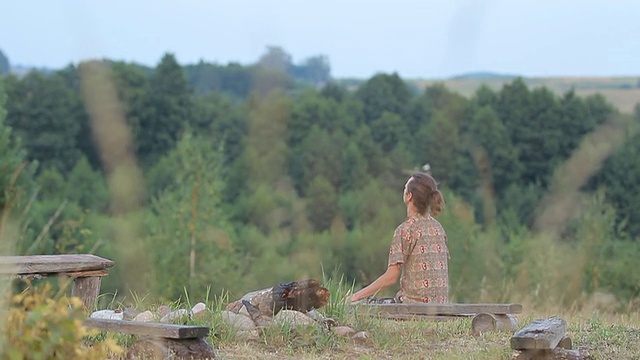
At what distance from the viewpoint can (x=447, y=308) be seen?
7.36 m

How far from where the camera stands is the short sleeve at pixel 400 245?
7797 millimetres

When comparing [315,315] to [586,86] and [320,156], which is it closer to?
[320,156]

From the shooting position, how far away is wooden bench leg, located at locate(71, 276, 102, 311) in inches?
296

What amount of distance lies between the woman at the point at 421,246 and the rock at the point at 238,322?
134cm

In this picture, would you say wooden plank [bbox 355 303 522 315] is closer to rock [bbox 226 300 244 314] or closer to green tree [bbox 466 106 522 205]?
rock [bbox 226 300 244 314]

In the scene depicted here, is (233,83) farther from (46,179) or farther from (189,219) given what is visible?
(189,219)

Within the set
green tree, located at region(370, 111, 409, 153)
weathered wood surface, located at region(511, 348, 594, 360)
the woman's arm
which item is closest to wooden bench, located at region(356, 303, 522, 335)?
the woman's arm

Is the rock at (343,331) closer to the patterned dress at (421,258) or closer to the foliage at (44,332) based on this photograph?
the patterned dress at (421,258)

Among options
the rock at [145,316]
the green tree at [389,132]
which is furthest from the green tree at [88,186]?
the rock at [145,316]

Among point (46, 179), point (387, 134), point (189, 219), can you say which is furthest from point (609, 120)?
point (189, 219)

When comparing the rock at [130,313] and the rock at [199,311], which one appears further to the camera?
the rock at [130,313]

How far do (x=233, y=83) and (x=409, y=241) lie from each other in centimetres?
7949

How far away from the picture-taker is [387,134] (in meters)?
73.4

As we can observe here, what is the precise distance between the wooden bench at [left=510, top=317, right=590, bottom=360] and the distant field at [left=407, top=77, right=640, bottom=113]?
2647 inches
